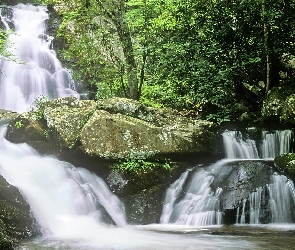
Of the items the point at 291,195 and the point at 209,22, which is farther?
the point at 209,22

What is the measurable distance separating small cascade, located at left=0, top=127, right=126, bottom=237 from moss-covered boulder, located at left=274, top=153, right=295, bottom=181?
3.47 m

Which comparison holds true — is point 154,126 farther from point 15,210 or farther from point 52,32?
point 52,32

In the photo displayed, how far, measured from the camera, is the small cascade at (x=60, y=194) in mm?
6574

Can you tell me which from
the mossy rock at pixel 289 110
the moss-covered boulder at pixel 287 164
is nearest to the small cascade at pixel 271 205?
the moss-covered boulder at pixel 287 164

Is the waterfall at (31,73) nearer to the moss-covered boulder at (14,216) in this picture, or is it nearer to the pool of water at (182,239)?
the moss-covered boulder at (14,216)

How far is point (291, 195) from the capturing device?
22.0 ft

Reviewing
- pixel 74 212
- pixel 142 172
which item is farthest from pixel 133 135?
pixel 74 212

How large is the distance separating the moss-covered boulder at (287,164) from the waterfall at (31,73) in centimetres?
1031

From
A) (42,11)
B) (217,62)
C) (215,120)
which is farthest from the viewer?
(42,11)

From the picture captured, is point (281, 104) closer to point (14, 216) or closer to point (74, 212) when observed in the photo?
point (74, 212)

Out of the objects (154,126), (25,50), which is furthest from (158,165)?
(25,50)

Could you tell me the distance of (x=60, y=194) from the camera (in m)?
7.28

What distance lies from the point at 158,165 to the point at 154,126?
91 centimetres

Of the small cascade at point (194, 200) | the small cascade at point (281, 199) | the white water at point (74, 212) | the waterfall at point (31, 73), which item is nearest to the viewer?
the white water at point (74, 212)
